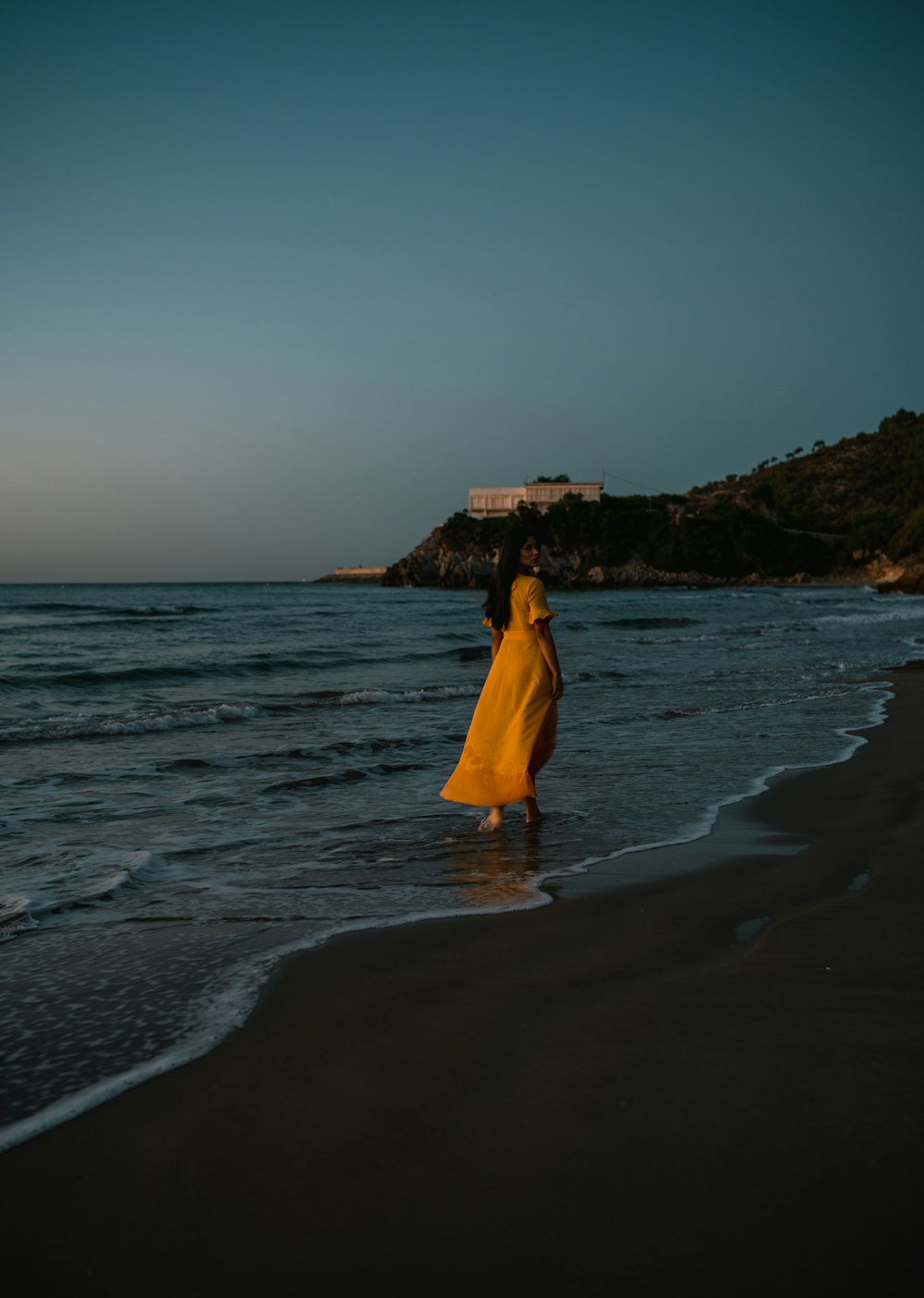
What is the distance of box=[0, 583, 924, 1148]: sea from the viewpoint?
307cm

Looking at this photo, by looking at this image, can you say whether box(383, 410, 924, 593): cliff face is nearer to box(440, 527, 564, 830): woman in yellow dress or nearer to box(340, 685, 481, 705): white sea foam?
box(340, 685, 481, 705): white sea foam

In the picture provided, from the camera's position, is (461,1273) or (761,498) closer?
(461,1273)

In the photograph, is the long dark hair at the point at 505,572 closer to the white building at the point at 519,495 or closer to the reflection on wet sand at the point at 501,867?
the reflection on wet sand at the point at 501,867

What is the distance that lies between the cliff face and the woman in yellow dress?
97342 mm

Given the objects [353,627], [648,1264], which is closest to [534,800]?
[648,1264]

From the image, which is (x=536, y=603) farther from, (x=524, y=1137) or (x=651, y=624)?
(x=651, y=624)

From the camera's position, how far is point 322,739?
9680 mm

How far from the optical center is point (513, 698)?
5.91m

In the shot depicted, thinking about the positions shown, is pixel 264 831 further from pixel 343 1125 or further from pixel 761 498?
pixel 761 498

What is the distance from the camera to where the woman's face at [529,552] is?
5910 mm

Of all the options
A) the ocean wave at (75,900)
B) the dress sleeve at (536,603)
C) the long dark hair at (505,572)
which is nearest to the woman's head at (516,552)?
the long dark hair at (505,572)

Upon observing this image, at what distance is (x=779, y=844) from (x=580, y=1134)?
3.35 m

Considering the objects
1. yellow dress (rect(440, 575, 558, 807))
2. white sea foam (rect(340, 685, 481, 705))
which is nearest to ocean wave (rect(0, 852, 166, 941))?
yellow dress (rect(440, 575, 558, 807))

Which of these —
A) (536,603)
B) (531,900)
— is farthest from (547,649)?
(531,900)
